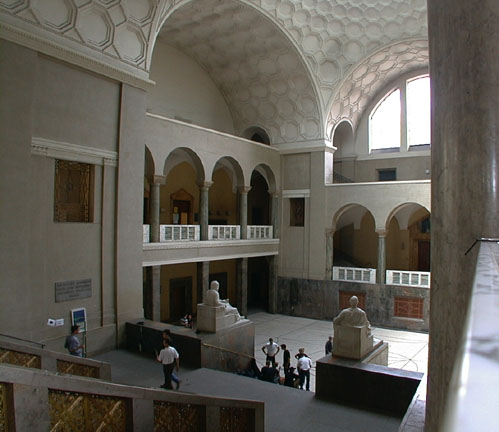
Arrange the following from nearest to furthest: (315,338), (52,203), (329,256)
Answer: (52,203) < (315,338) < (329,256)

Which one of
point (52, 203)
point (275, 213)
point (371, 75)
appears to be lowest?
point (52, 203)

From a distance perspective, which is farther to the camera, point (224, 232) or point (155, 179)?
point (224, 232)

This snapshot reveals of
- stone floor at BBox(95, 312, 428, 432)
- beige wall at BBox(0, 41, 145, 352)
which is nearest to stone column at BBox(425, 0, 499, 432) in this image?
stone floor at BBox(95, 312, 428, 432)

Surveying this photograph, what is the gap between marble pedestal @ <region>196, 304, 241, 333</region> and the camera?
1078cm

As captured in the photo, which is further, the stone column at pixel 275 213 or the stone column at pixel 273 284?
the stone column at pixel 275 213

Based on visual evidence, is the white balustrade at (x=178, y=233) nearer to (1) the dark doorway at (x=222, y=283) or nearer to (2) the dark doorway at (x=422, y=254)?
(1) the dark doorway at (x=222, y=283)

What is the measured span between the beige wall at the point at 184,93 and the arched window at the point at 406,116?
774cm

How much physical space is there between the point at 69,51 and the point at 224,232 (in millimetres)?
9311

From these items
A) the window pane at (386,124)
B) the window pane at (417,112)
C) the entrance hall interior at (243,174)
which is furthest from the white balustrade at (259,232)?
the window pane at (417,112)

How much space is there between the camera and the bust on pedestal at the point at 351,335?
27.8 ft

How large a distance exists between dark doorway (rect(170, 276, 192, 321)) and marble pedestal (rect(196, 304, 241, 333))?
857 cm

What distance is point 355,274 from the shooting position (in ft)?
62.4

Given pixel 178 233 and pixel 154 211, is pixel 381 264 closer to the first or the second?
pixel 178 233

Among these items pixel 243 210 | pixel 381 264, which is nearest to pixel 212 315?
pixel 243 210
